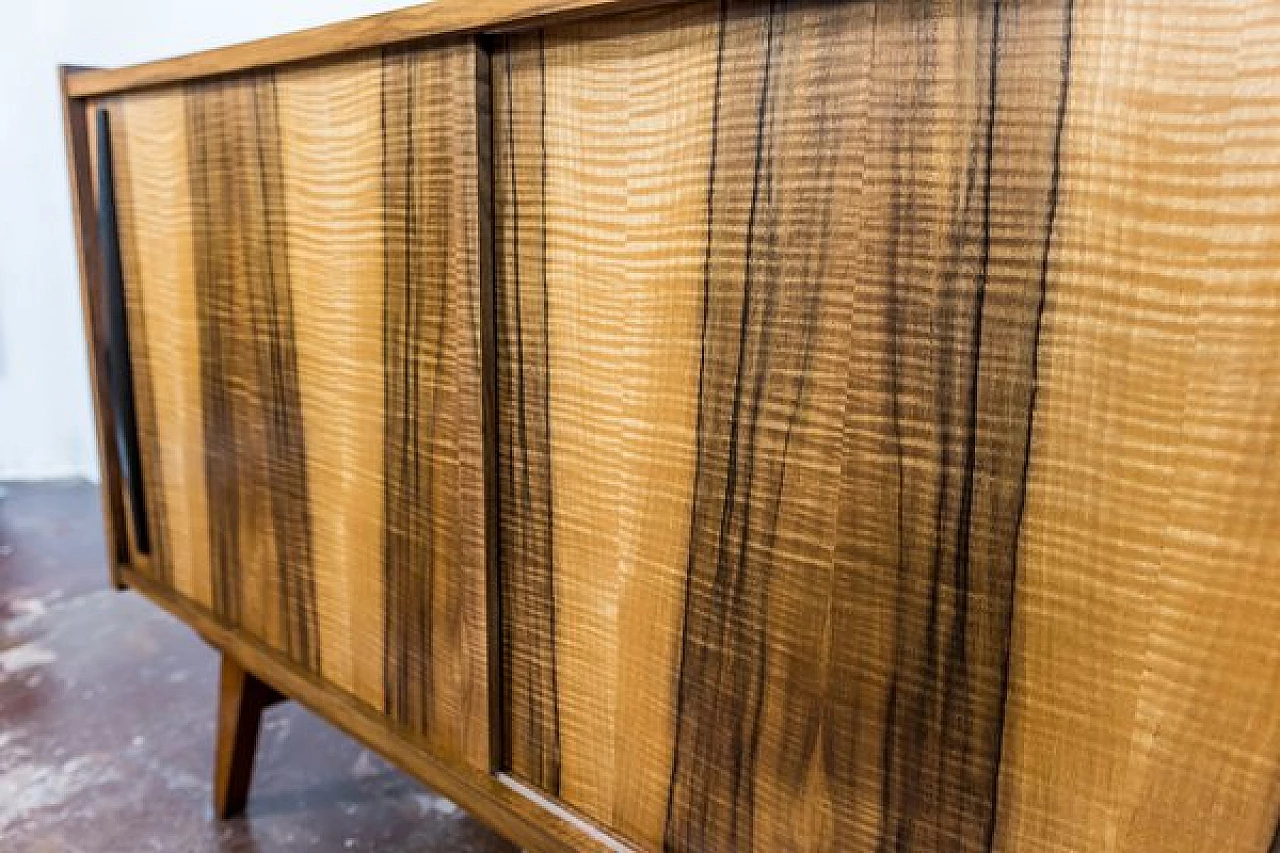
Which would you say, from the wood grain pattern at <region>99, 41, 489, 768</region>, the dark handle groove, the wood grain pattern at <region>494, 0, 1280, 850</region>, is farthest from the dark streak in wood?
the wood grain pattern at <region>494, 0, 1280, 850</region>

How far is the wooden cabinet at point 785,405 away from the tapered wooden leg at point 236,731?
0.35 m

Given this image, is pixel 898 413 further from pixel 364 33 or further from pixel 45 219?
pixel 45 219

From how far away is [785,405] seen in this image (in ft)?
1.74

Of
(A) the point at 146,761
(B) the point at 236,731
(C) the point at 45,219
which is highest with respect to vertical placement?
(C) the point at 45,219

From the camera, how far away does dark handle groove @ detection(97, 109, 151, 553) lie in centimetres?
106

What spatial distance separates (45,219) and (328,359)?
6.76 feet

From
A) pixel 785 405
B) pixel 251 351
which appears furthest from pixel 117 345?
A: pixel 785 405

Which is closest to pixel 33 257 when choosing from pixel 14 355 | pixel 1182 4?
pixel 14 355

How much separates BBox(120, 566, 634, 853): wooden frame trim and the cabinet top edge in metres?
0.53

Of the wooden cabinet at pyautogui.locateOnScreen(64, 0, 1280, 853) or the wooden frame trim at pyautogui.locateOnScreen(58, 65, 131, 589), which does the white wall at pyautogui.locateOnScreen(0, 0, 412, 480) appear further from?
the wooden cabinet at pyautogui.locateOnScreen(64, 0, 1280, 853)

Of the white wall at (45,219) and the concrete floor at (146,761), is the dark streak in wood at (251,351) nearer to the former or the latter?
the concrete floor at (146,761)

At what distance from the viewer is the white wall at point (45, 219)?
228 centimetres

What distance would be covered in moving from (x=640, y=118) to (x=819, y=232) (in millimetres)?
140

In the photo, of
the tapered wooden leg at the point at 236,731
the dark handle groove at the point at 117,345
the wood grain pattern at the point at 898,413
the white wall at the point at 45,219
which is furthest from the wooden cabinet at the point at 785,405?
the white wall at the point at 45,219
